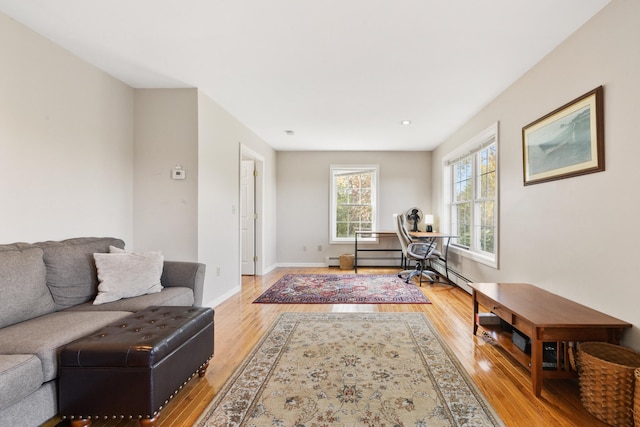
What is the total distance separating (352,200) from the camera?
637cm

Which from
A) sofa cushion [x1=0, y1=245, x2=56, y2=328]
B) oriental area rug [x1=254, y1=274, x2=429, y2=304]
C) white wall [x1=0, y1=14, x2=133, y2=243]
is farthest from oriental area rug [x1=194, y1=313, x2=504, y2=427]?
white wall [x1=0, y1=14, x2=133, y2=243]

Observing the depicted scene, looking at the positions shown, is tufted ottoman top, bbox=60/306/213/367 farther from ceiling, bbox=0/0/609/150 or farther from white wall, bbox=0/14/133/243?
ceiling, bbox=0/0/609/150

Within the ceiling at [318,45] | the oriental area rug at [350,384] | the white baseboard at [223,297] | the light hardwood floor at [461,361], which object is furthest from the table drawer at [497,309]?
the white baseboard at [223,297]

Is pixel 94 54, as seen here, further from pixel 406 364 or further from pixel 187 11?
pixel 406 364

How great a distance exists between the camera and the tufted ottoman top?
4.69 feet

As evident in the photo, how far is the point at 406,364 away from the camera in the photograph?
7.06 feet

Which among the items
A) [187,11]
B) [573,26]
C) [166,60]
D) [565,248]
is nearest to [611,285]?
[565,248]

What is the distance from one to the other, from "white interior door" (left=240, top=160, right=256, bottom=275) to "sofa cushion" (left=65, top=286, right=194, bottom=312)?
2.86m

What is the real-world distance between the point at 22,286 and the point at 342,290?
3.26 m

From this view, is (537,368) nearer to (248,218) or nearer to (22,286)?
(22,286)

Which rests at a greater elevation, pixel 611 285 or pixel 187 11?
pixel 187 11

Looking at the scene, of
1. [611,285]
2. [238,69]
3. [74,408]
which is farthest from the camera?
[238,69]

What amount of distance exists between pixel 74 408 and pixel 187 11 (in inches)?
90.9

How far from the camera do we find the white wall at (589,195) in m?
1.75
